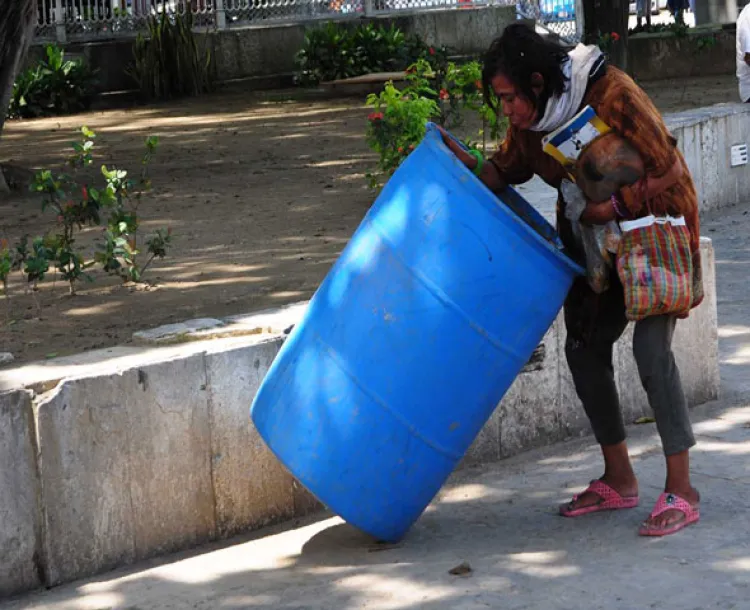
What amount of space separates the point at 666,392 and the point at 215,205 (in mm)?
5179

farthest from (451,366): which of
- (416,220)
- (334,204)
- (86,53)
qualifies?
(86,53)

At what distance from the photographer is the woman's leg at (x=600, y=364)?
164 inches

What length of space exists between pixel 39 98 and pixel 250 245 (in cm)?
981

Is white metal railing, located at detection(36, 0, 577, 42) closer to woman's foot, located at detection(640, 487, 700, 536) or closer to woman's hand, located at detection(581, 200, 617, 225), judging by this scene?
woman's hand, located at detection(581, 200, 617, 225)

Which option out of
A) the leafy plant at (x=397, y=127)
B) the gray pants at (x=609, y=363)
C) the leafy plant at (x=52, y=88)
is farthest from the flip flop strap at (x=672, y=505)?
the leafy plant at (x=52, y=88)

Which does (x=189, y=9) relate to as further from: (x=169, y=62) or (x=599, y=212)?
(x=599, y=212)

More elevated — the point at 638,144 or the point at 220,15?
the point at 220,15

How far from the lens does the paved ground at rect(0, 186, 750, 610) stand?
12.1 feet

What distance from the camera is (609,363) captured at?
4.26 m

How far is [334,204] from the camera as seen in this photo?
870 centimetres

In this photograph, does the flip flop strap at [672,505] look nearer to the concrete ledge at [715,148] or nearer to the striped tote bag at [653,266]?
the striped tote bag at [653,266]

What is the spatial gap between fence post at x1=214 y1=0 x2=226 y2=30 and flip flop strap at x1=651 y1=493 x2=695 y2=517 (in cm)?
1527

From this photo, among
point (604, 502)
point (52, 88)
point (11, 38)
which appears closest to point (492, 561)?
point (604, 502)

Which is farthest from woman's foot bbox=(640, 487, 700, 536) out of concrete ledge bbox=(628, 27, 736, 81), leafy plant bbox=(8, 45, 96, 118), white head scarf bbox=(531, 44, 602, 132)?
concrete ledge bbox=(628, 27, 736, 81)
